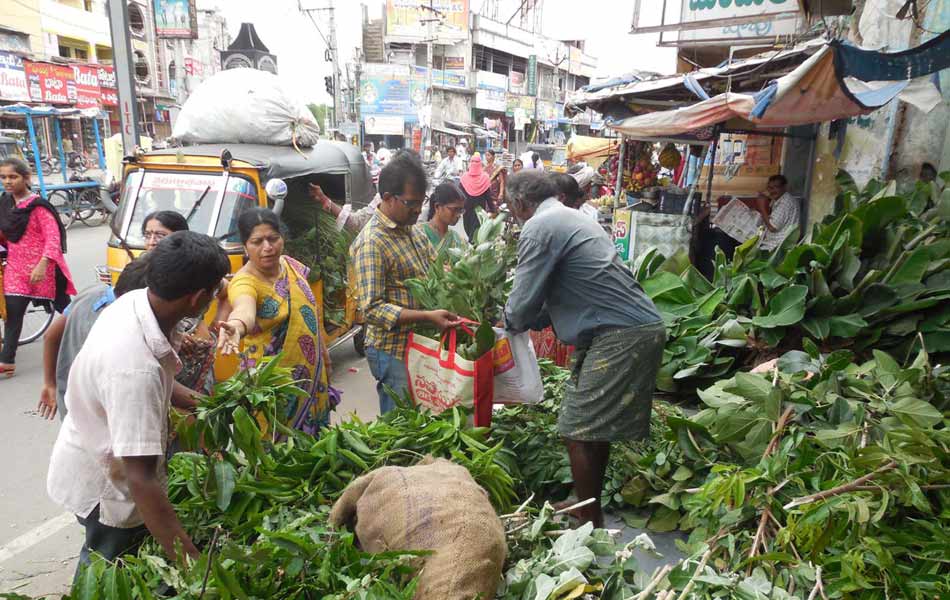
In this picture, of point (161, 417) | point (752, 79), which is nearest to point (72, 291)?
point (161, 417)

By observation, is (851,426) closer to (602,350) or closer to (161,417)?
(602,350)

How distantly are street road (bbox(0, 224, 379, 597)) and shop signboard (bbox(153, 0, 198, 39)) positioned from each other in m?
8.51

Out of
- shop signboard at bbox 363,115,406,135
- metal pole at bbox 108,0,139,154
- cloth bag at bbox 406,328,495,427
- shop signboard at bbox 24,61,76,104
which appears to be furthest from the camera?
shop signboard at bbox 363,115,406,135

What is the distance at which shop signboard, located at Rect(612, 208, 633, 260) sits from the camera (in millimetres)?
7465

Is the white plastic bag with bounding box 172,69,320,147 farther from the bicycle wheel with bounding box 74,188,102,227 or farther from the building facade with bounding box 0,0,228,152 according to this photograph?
the building facade with bounding box 0,0,228,152

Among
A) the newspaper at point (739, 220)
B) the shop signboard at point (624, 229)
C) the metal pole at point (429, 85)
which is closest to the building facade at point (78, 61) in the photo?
the metal pole at point (429, 85)

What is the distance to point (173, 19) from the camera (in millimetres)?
12703

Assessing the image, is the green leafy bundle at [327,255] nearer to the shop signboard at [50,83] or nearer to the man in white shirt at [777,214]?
the man in white shirt at [777,214]

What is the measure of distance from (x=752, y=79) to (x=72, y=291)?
669 centimetres

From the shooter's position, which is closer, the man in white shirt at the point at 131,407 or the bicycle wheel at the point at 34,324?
the man in white shirt at the point at 131,407

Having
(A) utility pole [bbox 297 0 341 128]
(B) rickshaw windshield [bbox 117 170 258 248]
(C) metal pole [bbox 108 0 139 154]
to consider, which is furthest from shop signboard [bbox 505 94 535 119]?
(B) rickshaw windshield [bbox 117 170 258 248]

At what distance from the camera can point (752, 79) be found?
20.1ft

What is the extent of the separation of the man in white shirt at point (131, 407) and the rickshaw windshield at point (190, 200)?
3.25 meters

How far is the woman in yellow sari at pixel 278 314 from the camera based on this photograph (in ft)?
9.54
